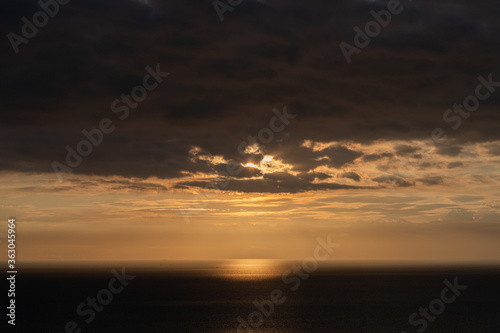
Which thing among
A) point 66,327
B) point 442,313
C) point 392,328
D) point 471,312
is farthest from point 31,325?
point 471,312

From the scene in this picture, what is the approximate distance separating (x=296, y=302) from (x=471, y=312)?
32270 mm

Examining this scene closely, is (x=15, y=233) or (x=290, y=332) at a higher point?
(x=15, y=233)

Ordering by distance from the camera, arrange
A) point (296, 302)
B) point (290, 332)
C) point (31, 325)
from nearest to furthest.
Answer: point (290, 332) < point (31, 325) < point (296, 302)

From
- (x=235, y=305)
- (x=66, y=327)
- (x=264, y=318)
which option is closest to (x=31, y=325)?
(x=66, y=327)

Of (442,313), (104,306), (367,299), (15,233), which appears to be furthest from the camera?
(367,299)

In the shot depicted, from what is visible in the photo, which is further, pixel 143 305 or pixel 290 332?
pixel 143 305

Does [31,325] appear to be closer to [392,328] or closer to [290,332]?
[290,332]

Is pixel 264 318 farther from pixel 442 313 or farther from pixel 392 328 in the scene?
pixel 442 313

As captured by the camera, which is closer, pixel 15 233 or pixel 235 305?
pixel 15 233

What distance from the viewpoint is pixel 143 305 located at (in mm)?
93938

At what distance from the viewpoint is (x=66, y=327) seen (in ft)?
218

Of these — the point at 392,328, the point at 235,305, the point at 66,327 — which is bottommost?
the point at 392,328

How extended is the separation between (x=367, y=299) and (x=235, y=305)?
31.1m

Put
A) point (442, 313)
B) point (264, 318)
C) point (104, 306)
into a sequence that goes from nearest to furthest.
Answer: point (264, 318), point (442, 313), point (104, 306)
